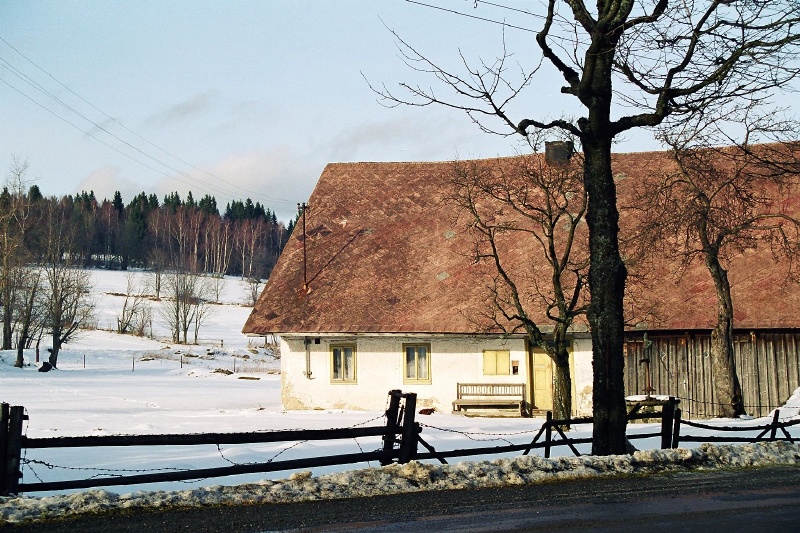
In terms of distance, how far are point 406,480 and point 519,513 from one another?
2.13 meters

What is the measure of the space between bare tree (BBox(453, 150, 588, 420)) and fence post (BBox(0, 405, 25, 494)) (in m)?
13.5

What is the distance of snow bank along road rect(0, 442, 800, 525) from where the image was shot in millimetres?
9195

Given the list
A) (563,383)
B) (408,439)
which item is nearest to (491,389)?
(563,383)

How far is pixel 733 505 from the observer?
9641 millimetres

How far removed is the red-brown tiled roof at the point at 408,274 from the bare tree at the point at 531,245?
0.54 metres

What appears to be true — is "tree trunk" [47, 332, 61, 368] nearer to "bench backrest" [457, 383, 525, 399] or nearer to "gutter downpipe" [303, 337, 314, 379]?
"gutter downpipe" [303, 337, 314, 379]

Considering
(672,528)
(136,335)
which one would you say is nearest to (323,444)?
(672,528)

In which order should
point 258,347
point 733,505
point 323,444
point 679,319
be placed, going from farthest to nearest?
1. point 258,347
2. point 679,319
3. point 323,444
4. point 733,505

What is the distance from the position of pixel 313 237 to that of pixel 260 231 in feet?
378

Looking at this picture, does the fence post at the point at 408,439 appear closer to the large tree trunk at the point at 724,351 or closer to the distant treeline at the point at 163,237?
the large tree trunk at the point at 724,351

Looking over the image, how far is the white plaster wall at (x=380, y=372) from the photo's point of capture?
26552mm

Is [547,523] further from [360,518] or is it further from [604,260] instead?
[604,260]

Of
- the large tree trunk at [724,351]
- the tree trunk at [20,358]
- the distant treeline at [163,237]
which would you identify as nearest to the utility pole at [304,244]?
the large tree trunk at [724,351]

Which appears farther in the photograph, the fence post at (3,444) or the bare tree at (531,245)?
the bare tree at (531,245)
